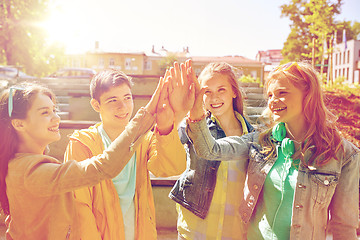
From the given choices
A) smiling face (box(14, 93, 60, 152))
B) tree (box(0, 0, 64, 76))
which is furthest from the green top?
tree (box(0, 0, 64, 76))

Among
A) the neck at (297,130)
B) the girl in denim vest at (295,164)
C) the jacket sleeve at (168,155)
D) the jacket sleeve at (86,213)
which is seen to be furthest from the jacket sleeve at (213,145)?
the jacket sleeve at (86,213)

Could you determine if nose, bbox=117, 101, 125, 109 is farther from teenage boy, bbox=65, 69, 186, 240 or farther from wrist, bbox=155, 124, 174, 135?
wrist, bbox=155, 124, 174, 135

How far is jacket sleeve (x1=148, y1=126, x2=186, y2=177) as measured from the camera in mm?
1604

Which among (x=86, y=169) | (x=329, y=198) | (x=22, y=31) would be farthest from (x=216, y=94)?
(x=22, y=31)

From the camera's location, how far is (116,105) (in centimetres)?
191

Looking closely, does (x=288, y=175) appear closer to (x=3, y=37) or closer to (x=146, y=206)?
(x=146, y=206)

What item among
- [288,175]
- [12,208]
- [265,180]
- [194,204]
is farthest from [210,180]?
[12,208]

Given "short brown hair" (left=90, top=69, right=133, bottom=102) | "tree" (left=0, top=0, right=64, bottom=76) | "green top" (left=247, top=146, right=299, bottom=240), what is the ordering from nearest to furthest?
"green top" (left=247, top=146, right=299, bottom=240)
"short brown hair" (left=90, top=69, right=133, bottom=102)
"tree" (left=0, top=0, right=64, bottom=76)

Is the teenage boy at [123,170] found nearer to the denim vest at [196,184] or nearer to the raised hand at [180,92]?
the raised hand at [180,92]

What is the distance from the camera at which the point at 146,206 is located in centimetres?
188

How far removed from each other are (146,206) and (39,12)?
24120mm

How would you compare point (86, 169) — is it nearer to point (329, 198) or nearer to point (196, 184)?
point (196, 184)

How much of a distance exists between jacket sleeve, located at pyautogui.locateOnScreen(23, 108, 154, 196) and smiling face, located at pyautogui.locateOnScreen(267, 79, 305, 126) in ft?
2.56

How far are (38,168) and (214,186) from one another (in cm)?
108
